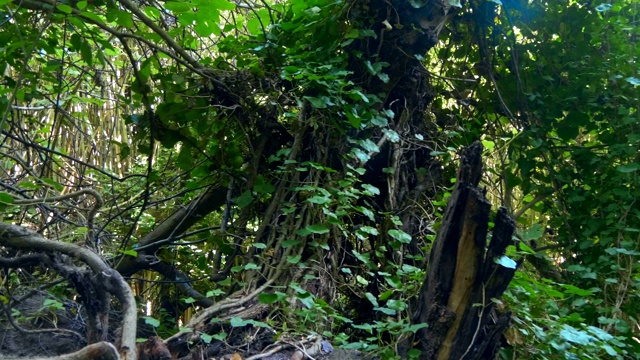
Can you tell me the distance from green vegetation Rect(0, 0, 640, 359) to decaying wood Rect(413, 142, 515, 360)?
0.04 m

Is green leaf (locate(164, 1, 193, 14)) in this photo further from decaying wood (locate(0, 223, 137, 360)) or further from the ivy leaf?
the ivy leaf

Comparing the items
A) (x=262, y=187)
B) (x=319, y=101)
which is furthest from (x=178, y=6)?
(x=262, y=187)

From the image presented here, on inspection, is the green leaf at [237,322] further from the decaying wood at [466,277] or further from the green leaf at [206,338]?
the decaying wood at [466,277]

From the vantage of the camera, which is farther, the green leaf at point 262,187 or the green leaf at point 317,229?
the green leaf at point 262,187

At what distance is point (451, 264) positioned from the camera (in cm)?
187

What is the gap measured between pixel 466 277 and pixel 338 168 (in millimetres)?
1015

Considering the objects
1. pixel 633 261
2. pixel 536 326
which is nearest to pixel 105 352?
pixel 536 326

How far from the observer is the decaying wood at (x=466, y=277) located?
179 cm

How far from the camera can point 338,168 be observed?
9.00ft

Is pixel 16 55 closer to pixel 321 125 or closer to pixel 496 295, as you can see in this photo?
pixel 321 125

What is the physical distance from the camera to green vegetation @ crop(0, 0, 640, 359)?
218 centimetres

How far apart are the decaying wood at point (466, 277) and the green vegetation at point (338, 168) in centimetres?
4

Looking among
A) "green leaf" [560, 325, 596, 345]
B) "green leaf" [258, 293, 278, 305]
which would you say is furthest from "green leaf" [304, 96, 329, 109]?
"green leaf" [560, 325, 596, 345]

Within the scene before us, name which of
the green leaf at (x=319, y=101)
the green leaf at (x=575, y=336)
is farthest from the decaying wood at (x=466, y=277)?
the green leaf at (x=319, y=101)
